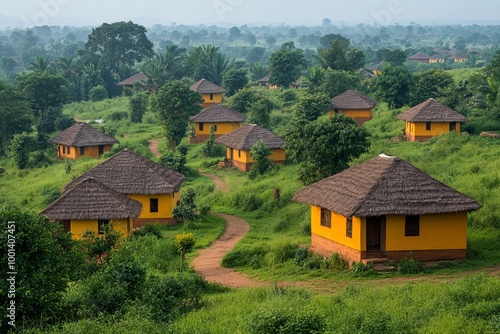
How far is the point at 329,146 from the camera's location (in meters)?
31.8

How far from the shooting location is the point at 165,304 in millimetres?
18438

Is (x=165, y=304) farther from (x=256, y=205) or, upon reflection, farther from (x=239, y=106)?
(x=239, y=106)

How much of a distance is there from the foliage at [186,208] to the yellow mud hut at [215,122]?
20.3m

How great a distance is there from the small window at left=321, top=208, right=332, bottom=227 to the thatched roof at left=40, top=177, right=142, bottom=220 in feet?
22.0

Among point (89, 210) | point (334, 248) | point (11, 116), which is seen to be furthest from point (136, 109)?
point (334, 248)

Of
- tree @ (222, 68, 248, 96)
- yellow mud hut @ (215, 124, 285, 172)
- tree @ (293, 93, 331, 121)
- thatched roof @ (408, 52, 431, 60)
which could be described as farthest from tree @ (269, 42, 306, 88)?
thatched roof @ (408, 52, 431, 60)

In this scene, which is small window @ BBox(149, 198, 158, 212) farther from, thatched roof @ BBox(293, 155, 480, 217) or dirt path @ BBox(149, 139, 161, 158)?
dirt path @ BBox(149, 139, 161, 158)

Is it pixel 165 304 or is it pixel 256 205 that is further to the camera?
pixel 256 205

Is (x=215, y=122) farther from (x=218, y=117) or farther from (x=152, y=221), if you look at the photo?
(x=152, y=221)

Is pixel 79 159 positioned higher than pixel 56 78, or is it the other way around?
pixel 56 78

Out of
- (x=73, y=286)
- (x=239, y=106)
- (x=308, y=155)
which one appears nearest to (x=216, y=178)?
(x=308, y=155)

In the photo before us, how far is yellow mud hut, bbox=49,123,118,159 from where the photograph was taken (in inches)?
1934

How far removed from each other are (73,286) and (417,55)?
109047 millimetres

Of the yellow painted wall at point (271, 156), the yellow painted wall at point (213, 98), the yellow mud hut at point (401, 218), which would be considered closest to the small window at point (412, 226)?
the yellow mud hut at point (401, 218)
